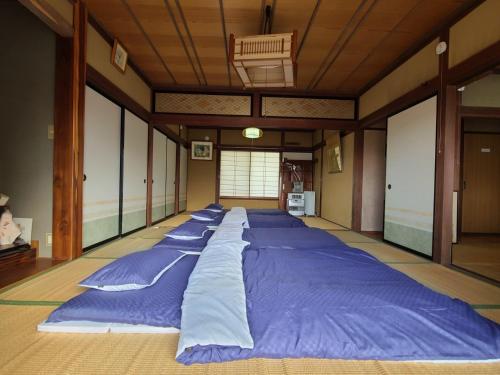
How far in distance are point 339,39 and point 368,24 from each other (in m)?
0.41

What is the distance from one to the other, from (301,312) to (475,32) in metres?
3.11

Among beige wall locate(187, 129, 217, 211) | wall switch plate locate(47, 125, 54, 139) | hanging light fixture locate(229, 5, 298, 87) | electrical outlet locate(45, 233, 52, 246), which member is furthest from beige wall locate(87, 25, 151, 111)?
beige wall locate(187, 129, 217, 211)

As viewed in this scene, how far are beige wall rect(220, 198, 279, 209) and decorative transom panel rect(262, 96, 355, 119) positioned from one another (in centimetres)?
378

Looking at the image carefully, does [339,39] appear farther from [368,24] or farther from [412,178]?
[412,178]

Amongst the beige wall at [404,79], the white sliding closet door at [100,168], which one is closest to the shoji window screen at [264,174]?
the beige wall at [404,79]

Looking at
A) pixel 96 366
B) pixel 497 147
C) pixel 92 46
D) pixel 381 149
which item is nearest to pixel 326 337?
pixel 96 366

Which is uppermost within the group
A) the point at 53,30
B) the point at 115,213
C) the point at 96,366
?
the point at 53,30

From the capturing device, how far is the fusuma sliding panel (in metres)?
3.24

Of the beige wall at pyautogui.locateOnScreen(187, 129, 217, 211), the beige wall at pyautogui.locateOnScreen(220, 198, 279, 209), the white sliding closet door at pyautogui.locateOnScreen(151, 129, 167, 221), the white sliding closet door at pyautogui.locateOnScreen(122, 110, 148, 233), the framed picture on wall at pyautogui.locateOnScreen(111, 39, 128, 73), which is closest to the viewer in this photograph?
the framed picture on wall at pyautogui.locateOnScreen(111, 39, 128, 73)

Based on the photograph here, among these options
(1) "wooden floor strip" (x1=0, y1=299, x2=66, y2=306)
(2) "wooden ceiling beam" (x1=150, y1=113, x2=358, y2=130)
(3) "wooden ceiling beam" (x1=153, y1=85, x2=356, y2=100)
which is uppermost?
(3) "wooden ceiling beam" (x1=153, y1=85, x2=356, y2=100)

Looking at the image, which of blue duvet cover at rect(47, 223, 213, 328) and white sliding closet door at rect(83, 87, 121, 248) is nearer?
blue duvet cover at rect(47, 223, 213, 328)

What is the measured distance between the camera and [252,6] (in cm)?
293

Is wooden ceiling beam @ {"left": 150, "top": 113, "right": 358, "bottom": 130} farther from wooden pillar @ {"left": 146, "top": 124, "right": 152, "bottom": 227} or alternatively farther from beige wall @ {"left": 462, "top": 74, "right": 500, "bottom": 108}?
beige wall @ {"left": 462, "top": 74, "right": 500, "bottom": 108}

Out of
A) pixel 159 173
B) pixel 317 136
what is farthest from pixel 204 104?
pixel 317 136
